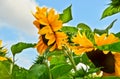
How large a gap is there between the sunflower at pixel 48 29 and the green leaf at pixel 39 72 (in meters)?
0.13

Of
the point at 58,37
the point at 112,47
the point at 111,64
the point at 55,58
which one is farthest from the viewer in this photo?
the point at 55,58

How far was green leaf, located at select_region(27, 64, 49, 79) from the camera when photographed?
3.86ft

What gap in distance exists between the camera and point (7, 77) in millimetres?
1254

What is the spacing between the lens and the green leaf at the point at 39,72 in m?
1.18

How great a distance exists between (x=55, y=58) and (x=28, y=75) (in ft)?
1.36

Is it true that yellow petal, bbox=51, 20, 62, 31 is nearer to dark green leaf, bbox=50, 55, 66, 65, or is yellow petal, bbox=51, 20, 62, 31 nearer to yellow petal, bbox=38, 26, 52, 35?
yellow petal, bbox=38, 26, 52, 35

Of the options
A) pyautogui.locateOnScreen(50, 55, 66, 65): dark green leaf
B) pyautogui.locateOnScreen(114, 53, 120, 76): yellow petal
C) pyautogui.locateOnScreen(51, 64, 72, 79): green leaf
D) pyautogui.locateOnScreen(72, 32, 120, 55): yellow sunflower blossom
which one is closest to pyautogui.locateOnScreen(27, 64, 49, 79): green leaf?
pyautogui.locateOnScreen(51, 64, 72, 79): green leaf

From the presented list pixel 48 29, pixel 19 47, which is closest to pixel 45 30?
pixel 48 29

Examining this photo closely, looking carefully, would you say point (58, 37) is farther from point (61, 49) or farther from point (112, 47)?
point (112, 47)

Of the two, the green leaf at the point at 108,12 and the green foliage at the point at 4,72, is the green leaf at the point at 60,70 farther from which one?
the green leaf at the point at 108,12

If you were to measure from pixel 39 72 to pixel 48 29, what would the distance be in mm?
204

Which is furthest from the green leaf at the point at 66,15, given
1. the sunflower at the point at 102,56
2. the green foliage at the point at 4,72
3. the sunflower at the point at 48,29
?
the green foliage at the point at 4,72

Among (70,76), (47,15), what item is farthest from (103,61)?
(47,15)

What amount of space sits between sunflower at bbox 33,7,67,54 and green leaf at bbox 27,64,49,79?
13cm
